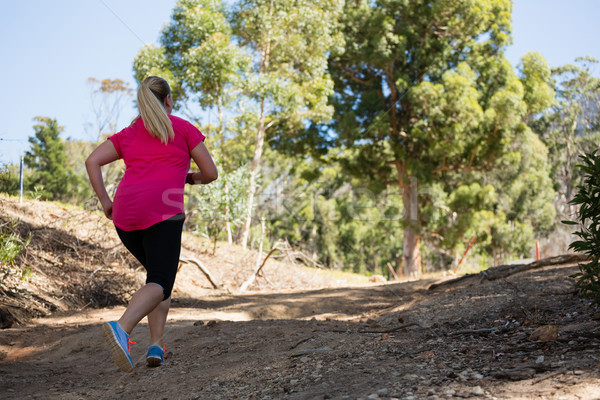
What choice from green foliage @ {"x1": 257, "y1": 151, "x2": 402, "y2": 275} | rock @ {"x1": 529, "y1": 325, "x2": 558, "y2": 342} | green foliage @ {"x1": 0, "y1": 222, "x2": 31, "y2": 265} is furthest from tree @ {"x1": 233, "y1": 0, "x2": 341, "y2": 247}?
rock @ {"x1": 529, "y1": 325, "x2": 558, "y2": 342}

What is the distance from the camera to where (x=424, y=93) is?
50.3 feet

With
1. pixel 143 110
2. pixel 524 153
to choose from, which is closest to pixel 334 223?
pixel 524 153

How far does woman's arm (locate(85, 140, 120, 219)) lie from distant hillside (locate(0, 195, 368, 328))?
9.63 feet

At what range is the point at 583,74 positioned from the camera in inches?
1062

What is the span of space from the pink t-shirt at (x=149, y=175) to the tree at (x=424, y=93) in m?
13.5

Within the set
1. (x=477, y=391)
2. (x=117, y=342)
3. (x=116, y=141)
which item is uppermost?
(x=116, y=141)

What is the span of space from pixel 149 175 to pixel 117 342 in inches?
33.6

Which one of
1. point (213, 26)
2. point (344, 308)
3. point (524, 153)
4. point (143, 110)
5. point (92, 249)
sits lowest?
point (344, 308)

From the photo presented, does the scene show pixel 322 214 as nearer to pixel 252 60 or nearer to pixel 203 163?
pixel 252 60

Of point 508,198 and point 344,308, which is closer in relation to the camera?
point 344,308

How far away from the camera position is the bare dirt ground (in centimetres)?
216

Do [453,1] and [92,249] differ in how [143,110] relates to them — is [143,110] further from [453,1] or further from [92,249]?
[453,1]

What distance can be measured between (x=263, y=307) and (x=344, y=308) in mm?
1046

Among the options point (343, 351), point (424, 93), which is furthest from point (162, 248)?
point (424, 93)
